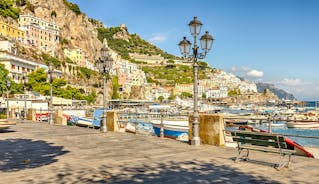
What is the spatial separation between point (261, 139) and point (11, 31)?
119 metres

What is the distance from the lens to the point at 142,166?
28.0ft

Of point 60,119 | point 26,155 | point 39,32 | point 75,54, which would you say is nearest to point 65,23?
point 75,54

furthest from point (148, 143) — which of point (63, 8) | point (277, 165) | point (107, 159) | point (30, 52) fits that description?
point (63, 8)

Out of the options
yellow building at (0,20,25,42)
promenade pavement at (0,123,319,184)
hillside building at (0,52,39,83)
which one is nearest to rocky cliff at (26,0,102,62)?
yellow building at (0,20,25,42)

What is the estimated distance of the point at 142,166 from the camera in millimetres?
8531

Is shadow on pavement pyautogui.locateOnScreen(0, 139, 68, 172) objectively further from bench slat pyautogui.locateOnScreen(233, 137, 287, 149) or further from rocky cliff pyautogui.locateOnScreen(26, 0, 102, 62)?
rocky cliff pyautogui.locateOnScreen(26, 0, 102, 62)

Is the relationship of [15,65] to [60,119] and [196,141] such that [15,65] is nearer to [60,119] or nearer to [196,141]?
[60,119]

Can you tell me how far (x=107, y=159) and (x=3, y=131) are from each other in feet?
40.6

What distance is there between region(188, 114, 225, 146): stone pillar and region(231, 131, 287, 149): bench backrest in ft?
11.0

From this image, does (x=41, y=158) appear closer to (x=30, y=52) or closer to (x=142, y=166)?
(x=142, y=166)

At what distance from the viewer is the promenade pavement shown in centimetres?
712

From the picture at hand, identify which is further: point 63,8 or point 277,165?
point 63,8

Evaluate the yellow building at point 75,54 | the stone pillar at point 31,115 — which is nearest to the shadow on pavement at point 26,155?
the stone pillar at point 31,115

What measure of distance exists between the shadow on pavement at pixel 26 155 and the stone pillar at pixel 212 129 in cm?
550
